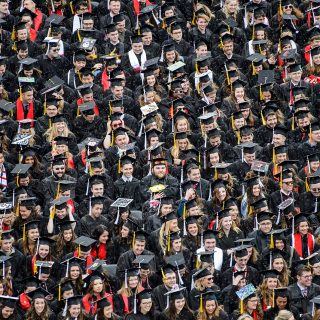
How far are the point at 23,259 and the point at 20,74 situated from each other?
3.80m

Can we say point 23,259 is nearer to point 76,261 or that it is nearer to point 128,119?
point 76,261

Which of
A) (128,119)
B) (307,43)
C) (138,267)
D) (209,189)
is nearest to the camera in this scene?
(138,267)

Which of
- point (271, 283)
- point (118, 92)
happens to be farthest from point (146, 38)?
point (271, 283)

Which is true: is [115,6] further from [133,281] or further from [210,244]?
[133,281]

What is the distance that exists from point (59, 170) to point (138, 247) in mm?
1824

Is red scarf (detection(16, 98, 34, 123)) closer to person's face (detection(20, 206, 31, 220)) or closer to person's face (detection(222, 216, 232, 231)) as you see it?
person's face (detection(20, 206, 31, 220))

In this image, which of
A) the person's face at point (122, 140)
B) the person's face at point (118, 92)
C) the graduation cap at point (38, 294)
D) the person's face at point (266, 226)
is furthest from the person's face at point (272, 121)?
the graduation cap at point (38, 294)

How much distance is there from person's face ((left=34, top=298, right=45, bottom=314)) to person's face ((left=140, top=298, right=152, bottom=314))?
1.02 metres

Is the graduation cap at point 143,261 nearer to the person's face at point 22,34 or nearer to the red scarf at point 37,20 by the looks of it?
the person's face at point 22,34

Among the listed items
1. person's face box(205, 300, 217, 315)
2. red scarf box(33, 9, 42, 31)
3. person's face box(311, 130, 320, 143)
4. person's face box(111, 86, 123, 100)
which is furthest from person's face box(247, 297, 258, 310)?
red scarf box(33, 9, 42, 31)

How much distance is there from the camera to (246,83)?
70.4 feet

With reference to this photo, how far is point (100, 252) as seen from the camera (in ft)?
61.3

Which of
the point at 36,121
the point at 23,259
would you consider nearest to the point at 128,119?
the point at 36,121

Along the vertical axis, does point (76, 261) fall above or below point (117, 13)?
below
